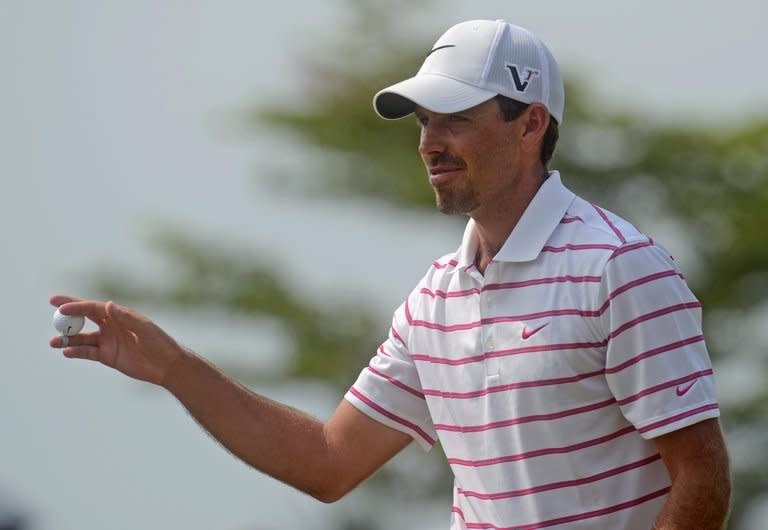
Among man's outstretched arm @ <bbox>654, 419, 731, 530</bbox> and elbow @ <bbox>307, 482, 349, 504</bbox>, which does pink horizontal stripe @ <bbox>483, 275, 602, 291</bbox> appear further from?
elbow @ <bbox>307, 482, 349, 504</bbox>

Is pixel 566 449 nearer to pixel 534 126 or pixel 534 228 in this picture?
pixel 534 228

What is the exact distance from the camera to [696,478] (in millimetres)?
2168

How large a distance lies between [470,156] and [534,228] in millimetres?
159

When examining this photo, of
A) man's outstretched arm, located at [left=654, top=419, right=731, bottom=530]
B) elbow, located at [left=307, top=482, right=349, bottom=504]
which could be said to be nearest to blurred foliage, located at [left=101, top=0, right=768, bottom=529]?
elbow, located at [left=307, top=482, right=349, bottom=504]

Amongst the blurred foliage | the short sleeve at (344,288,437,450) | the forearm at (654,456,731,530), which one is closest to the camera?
the forearm at (654,456,731,530)

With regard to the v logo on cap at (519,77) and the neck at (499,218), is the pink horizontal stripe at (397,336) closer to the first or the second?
the neck at (499,218)

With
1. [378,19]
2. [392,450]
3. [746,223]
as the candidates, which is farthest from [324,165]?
[392,450]

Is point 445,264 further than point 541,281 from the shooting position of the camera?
Yes

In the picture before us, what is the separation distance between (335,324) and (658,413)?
9149mm

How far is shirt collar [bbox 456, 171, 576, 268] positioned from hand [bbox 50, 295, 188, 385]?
0.54m

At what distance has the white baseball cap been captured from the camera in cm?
243

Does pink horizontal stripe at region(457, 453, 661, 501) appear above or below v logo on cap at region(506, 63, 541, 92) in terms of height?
below

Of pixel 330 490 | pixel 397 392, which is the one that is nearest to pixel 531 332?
pixel 397 392

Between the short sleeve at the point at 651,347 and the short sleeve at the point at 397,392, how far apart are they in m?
0.46
